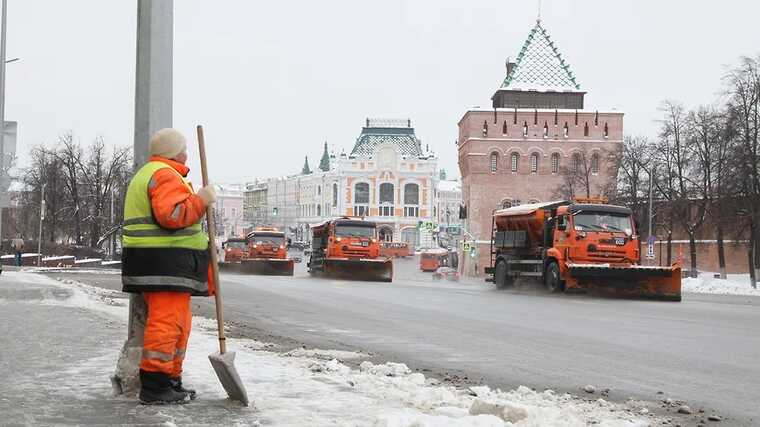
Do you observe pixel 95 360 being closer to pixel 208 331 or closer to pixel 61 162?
pixel 208 331

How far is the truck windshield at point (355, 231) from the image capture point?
136 feet

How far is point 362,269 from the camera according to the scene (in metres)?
39.3

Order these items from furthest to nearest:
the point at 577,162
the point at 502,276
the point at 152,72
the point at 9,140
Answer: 1. the point at 577,162
2. the point at 502,276
3. the point at 9,140
4. the point at 152,72

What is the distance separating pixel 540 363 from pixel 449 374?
1451 millimetres

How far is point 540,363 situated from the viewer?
9750 mm

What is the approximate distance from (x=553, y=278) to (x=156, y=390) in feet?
71.4

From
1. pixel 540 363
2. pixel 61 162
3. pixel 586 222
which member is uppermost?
pixel 61 162

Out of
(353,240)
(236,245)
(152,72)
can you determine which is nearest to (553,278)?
(353,240)

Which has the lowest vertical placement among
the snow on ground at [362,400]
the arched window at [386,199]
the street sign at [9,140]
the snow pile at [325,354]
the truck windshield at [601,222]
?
the snow pile at [325,354]

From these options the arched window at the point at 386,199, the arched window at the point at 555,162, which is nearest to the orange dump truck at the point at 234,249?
the arched window at the point at 555,162

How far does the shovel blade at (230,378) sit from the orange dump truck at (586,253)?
65.0 feet

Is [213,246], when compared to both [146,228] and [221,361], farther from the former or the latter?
[221,361]

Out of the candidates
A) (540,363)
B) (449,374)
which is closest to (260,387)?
(449,374)

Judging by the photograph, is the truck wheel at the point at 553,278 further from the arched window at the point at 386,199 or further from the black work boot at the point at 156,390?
the arched window at the point at 386,199
